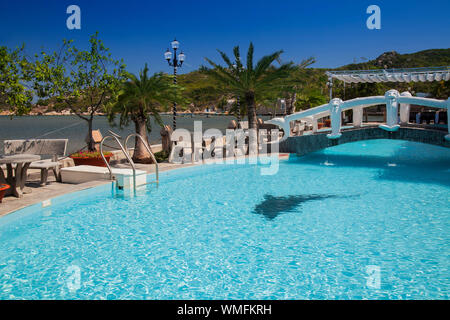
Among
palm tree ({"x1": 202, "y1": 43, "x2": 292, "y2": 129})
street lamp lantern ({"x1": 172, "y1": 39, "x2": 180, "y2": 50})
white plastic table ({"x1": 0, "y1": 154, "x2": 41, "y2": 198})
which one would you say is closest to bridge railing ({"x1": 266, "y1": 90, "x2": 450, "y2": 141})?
palm tree ({"x1": 202, "y1": 43, "x2": 292, "y2": 129})

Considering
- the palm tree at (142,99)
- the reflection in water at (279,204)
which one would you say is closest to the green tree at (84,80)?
A: the palm tree at (142,99)

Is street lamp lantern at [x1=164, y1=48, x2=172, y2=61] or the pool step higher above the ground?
street lamp lantern at [x1=164, y1=48, x2=172, y2=61]

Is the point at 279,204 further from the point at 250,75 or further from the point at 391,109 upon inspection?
the point at 250,75

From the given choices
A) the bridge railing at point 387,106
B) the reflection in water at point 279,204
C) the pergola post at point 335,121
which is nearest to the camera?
the reflection in water at point 279,204

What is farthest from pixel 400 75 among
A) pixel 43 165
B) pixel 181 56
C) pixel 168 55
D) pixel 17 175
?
pixel 17 175

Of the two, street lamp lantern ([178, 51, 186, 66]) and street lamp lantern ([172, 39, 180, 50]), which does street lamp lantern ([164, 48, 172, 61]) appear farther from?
street lamp lantern ([178, 51, 186, 66])

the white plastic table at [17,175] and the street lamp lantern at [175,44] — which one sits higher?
the street lamp lantern at [175,44]

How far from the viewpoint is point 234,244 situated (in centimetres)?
596

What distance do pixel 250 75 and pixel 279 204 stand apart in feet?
33.2

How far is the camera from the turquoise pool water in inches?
180

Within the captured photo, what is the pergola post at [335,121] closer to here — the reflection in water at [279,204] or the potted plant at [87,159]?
the reflection in water at [279,204]

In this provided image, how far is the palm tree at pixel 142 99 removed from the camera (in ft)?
41.2

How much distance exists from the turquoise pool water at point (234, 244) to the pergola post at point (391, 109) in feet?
14.9

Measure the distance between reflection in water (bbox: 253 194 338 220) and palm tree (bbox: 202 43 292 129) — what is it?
8.84m
